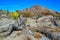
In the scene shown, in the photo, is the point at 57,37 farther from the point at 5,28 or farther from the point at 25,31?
the point at 5,28

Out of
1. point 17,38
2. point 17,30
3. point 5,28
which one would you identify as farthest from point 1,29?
point 17,38

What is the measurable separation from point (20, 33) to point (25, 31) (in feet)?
3.40

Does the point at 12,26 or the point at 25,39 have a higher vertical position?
the point at 12,26

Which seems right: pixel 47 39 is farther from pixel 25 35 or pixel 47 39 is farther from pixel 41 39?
pixel 25 35

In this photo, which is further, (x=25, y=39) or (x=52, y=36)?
(x=52, y=36)

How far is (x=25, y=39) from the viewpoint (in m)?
24.7

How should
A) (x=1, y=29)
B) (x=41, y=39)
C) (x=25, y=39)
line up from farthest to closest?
(x=1, y=29), (x=41, y=39), (x=25, y=39)

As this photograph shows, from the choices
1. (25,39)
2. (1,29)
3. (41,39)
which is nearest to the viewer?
(25,39)

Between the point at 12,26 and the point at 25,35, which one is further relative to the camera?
the point at 12,26

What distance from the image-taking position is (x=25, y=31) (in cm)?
2700

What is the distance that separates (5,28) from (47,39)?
29.4 feet

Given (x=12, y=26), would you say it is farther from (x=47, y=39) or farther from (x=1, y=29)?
(x=47, y=39)

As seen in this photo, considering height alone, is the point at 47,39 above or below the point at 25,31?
below

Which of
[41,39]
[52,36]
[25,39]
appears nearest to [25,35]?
[25,39]
